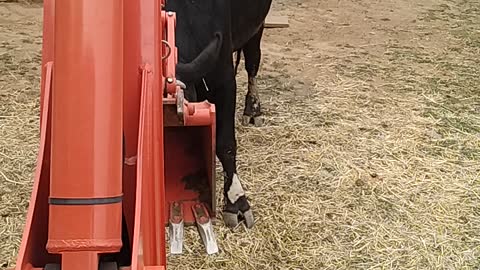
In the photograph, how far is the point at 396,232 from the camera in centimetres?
317

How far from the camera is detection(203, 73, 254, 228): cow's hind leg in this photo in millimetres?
→ 3201

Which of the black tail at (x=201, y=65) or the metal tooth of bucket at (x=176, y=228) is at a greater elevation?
Result: the black tail at (x=201, y=65)

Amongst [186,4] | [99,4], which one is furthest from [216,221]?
[99,4]

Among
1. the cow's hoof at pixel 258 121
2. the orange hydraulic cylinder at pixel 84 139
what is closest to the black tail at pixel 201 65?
the cow's hoof at pixel 258 121

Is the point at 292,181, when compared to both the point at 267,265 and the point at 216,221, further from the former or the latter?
the point at 267,265

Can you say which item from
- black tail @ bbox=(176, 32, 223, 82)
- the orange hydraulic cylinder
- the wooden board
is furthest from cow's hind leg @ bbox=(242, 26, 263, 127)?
the orange hydraulic cylinder

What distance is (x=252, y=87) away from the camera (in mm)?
4492

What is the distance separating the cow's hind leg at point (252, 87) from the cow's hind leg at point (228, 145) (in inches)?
44.9

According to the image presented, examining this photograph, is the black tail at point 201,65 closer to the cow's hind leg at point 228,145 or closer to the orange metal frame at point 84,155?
the cow's hind leg at point 228,145

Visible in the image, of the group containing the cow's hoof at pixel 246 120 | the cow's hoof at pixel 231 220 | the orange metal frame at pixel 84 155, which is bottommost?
the cow's hoof at pixel 231 220

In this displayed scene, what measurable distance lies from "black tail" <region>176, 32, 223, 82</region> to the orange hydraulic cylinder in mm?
1662

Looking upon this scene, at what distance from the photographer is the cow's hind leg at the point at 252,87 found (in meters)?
4.41

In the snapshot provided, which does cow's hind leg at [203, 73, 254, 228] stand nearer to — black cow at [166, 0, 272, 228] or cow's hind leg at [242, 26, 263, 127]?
black cow at [166, 0, 272, 228]

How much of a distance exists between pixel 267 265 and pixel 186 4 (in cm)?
113
